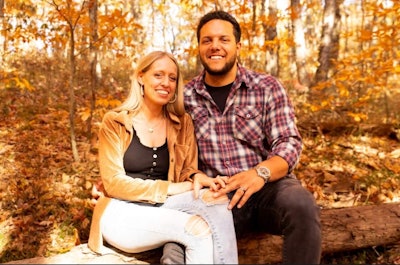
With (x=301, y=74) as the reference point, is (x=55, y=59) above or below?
above

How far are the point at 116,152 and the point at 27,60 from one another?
861 centimetres

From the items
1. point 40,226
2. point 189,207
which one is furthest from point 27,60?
point 189,207

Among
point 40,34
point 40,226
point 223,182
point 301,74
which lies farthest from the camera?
point 301,74

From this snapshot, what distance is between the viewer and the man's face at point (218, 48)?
3.25m

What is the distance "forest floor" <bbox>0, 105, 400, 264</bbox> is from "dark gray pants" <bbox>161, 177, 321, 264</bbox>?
3.31ft

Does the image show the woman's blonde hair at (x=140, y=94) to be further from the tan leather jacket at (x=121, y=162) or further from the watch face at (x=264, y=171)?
the watch face at (x=264, y=171)

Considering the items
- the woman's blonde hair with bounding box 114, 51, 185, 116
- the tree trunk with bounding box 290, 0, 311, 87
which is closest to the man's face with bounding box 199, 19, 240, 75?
the woman's blonde hair with bounding box 114, 51, 185, 116

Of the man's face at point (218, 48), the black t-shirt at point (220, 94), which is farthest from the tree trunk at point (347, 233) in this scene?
the man's face at point (218, 48)

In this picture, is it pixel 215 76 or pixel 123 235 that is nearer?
pixel 123 235

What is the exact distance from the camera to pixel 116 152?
283 cm

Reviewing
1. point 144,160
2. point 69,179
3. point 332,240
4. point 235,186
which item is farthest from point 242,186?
point 69,179

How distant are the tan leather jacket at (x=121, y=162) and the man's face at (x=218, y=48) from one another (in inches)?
20.5

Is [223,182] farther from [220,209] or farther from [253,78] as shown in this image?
[253,78]

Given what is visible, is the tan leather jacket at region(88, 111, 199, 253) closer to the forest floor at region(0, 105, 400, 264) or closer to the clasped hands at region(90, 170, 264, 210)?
the clasped hands at region(90, 170, 264, 210)
